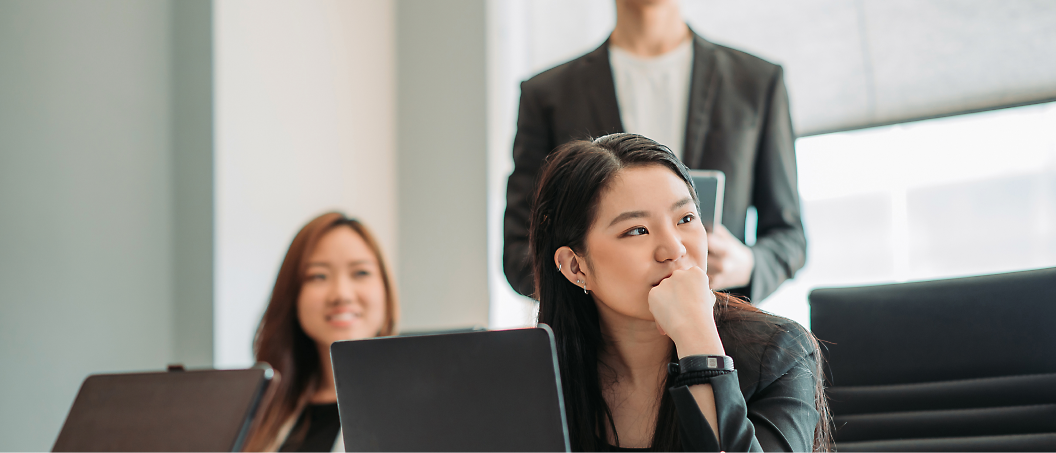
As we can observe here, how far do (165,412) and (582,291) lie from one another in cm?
71

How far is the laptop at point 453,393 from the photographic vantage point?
0.77 metres

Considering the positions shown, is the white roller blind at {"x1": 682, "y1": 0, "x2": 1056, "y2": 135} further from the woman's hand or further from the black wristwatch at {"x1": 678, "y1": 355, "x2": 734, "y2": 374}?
the black wristwatch at {"x1": 678, "y1": 355, "x2": 734, "y2": 374}

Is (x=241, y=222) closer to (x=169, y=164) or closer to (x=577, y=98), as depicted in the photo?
(x=169, y=164)

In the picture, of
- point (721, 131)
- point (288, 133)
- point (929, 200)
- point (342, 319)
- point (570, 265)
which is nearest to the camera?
point (570, 265)

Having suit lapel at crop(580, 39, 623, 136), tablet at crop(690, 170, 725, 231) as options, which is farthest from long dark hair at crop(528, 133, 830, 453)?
suit lapel at crop(580, 39, 623, 136)

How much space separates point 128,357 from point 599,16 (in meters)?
2.07

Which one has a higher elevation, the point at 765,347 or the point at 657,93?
the point at 657,93

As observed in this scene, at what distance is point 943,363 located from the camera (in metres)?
1.36

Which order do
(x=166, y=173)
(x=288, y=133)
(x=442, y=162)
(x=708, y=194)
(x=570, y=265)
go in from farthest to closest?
1. (x=442, y=162)
2. (x=288, y=133)
3. (x=166, y=173)
4. (x=708, y=194)
5. (x=570, y=265)

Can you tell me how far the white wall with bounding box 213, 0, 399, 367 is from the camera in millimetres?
2389

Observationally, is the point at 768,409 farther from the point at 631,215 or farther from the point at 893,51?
the point at 893,51

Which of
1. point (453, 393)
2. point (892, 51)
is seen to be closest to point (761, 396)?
point (453, 393)

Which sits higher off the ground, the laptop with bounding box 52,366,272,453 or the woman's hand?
the woman's hand

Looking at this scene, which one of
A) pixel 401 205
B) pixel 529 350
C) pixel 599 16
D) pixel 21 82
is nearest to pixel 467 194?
pixel 401 205
